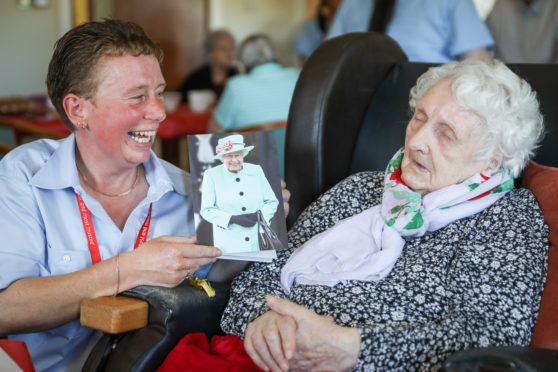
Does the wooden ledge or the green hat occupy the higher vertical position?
the green hat

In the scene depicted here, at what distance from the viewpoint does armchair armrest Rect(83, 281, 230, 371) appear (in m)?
1.36

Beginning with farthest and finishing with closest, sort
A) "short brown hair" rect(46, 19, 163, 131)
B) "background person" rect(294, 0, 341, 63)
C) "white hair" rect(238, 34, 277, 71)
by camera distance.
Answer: "background person" rect(294, 0, 341, 63) < "white hair" rect(238, 34, 277, 71) < "short brown hair" rect(46, 19, 163, 131)

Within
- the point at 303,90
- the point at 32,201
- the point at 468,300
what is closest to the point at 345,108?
the point at 303,90

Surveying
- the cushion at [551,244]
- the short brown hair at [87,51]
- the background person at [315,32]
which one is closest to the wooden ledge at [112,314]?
the short brown hair at [87,51]

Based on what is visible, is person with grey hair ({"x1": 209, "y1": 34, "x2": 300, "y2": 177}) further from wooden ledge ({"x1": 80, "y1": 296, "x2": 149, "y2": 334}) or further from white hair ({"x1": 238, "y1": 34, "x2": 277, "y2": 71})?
wooden ledge ({"x1": 80, "y1": 296, "x2": 149, "y2": 334})

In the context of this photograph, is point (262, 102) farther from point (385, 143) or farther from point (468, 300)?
point (468, 300)

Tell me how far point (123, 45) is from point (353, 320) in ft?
2.82

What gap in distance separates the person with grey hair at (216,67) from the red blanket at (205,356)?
3244mm

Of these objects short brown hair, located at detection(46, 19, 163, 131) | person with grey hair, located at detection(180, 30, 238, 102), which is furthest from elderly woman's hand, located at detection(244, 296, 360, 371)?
person with grey hair, located at detection(180, 30, 238, 102)

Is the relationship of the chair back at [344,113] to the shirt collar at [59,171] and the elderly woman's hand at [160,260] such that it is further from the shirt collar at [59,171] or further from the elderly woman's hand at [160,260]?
the shirt collar at [59,171]

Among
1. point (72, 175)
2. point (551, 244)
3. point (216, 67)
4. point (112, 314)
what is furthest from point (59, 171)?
point (216, 67)

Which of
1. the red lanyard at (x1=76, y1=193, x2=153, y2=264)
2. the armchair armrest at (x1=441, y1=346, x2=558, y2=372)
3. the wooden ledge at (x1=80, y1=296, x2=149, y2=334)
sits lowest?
the wooden ledge at (x1=80, y1=296, x2=149, y2=334)

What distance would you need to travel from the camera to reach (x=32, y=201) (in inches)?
58.5

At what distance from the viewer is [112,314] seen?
1290mm
